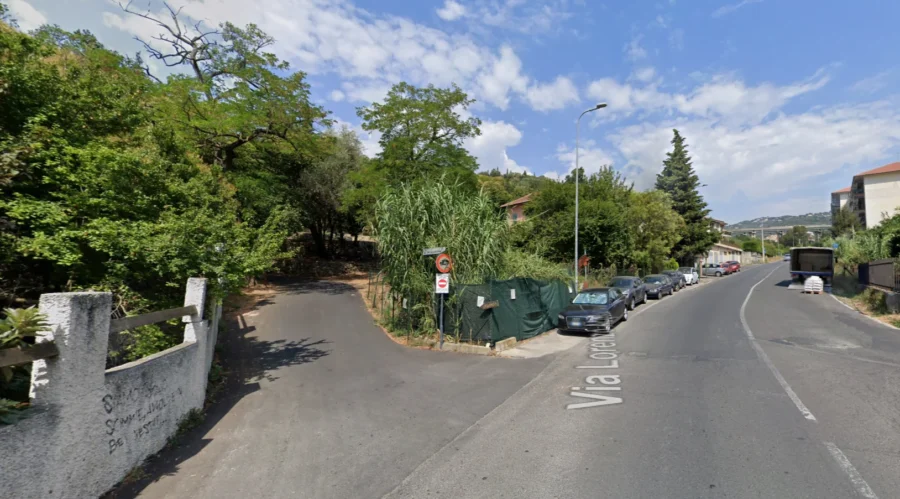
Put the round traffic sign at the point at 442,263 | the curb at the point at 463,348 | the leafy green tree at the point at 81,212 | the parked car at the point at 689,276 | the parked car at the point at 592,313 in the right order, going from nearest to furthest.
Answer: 1. the leafy green tree at the point at 81,212
2. the curb at the point at 463,348
3. the round traffic sign at the point at 442,263
4. the parked car at the point at 592,313
5. the parked car at the point at 689,276

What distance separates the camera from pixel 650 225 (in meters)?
33.6

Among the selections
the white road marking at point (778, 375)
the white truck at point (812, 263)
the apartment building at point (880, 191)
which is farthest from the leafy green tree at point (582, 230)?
the apartment building at point (880, 191)

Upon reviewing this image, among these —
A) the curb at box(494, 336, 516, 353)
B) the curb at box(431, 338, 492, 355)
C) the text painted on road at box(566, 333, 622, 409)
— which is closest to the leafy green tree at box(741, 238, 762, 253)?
the text painted on road at box(566, 333, 622, 409)

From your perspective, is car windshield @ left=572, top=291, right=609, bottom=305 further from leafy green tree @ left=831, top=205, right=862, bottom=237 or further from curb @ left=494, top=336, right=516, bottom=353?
leafy green tree @ left=831, top=205, right=862, bottom=237

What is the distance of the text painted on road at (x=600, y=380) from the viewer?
645cm

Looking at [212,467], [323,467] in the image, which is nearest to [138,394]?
[212,467]

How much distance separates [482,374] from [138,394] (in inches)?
223

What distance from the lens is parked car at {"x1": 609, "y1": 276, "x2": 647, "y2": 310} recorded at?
19.0m

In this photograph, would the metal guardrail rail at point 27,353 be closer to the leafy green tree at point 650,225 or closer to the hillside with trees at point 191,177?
the hillside with trees at point 191,177

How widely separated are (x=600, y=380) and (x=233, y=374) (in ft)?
23.5

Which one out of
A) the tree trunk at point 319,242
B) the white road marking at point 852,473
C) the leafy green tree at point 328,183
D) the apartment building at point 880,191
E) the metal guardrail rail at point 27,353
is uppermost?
the apartment building at point 880,191

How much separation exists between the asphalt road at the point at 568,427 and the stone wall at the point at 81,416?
498 mm

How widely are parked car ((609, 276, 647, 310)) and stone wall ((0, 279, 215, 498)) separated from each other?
57.0ft

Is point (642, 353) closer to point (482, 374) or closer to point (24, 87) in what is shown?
point (482, 374)
